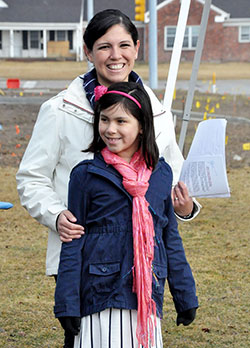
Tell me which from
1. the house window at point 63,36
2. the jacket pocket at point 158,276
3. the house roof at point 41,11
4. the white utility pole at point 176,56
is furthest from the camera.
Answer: the house window at point 63,36

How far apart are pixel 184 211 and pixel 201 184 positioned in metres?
0.21

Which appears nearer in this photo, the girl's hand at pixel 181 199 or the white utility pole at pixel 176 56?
the girl's hand at pixel 181 199

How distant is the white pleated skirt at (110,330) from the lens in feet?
9.18

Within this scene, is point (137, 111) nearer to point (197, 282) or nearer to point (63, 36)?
point (197, 282)

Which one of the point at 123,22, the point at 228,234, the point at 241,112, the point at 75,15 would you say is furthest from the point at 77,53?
the point at 123,22

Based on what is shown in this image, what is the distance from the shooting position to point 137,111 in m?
Result: 2.85

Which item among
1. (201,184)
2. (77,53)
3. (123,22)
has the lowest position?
(77,53)

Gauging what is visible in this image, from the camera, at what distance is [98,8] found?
159 feet

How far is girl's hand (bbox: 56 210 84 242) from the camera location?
2.85 meters

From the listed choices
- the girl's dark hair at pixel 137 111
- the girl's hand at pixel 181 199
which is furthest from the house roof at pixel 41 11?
the girl's dark hair at pixel 137 111

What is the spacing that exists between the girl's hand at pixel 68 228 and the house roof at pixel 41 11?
4665 cm

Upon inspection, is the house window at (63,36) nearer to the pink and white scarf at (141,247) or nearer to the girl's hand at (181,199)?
the girl's hand at (181,199)

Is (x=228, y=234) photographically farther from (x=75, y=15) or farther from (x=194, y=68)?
(x=75, y=15)

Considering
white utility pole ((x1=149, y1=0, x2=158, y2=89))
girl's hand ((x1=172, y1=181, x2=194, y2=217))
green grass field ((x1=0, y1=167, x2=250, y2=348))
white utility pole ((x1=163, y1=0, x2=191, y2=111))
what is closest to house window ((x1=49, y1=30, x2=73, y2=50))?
white utility pole ((x1=149, y1=0, x2=158, y2=89))
